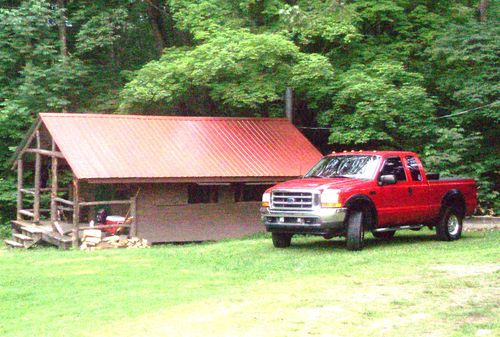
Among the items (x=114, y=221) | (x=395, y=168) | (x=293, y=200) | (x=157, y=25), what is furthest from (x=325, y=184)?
(x=157, y=25)

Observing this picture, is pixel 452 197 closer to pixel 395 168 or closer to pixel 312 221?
pixel 395 168

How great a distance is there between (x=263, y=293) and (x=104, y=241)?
10.5 metres

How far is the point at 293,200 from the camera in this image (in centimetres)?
1591

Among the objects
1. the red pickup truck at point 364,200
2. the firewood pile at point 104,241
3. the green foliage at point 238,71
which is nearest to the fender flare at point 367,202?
the red pickup truck at point 364,200

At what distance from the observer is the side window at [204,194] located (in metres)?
23.3

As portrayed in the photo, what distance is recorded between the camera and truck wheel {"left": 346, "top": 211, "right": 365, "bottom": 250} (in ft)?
51.9

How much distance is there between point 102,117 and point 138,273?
1049cm

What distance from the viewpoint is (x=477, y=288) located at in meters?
10.8

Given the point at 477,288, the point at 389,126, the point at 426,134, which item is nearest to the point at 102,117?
the point at 389,126

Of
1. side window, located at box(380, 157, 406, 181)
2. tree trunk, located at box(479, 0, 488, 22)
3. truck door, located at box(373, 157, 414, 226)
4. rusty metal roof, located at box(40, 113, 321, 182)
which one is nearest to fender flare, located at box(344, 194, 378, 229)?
truck door, located at box(373, 157, 414, 226)

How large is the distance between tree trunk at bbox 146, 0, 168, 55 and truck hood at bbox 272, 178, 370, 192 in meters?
19.5

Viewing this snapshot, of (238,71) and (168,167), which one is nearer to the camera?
(168,167)

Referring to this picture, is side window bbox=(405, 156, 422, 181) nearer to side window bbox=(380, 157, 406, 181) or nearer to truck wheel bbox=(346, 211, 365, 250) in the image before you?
side window bbox=(380, 157, 406, 181)

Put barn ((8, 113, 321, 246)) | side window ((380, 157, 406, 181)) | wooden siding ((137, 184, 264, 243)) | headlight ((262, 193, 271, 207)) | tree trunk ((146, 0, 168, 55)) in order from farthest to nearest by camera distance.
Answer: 1. tree trunk ((146, 0, 168, 55))
2. wooden siding ((137, 184, 264, 243))
3. barn ((8, 113, 321, 246))
4. side window ((380, 157, 406, 181))
5. headlight ((262, 193, 271, 207))
